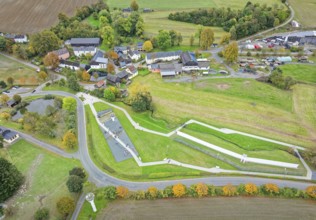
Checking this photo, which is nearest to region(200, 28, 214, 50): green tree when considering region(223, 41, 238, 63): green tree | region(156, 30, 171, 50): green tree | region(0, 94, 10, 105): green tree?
region(223, 41, 238, 63): green tree

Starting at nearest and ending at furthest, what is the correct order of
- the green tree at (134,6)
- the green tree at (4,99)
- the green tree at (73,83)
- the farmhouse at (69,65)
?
the green tree at (4,99)
the green tree at (73,83)
the farmhouse at (69,65)
the green tree at (134,6)

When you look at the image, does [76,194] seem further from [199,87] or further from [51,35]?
[51,35]

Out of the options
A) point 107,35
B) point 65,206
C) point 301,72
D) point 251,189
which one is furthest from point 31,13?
point 251,189

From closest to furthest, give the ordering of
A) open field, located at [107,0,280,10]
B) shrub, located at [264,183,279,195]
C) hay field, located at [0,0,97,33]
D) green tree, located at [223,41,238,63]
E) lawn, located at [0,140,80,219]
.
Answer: lawn, located at [0,140,80,219] → shrub, located at [264,183,279,195] → green tree, located at [223,41,238,63] → hay field, located at [0,0,97,33] → open field, located at [107,0,280,10]

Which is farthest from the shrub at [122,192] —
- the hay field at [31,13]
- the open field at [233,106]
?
the hay field at [31,13]

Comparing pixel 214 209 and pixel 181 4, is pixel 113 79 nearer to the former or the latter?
pixel 214 209

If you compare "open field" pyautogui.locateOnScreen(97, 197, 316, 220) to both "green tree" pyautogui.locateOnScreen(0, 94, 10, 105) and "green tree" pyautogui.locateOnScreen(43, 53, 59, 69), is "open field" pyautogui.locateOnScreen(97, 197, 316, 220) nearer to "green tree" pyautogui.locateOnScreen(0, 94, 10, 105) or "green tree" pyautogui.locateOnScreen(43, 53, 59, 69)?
"green tree" pyautogui.locateOnScreen(0, 94, 10, 105)

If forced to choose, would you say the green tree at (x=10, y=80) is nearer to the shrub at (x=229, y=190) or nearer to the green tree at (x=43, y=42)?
the green tree at (x=43, y=42)
